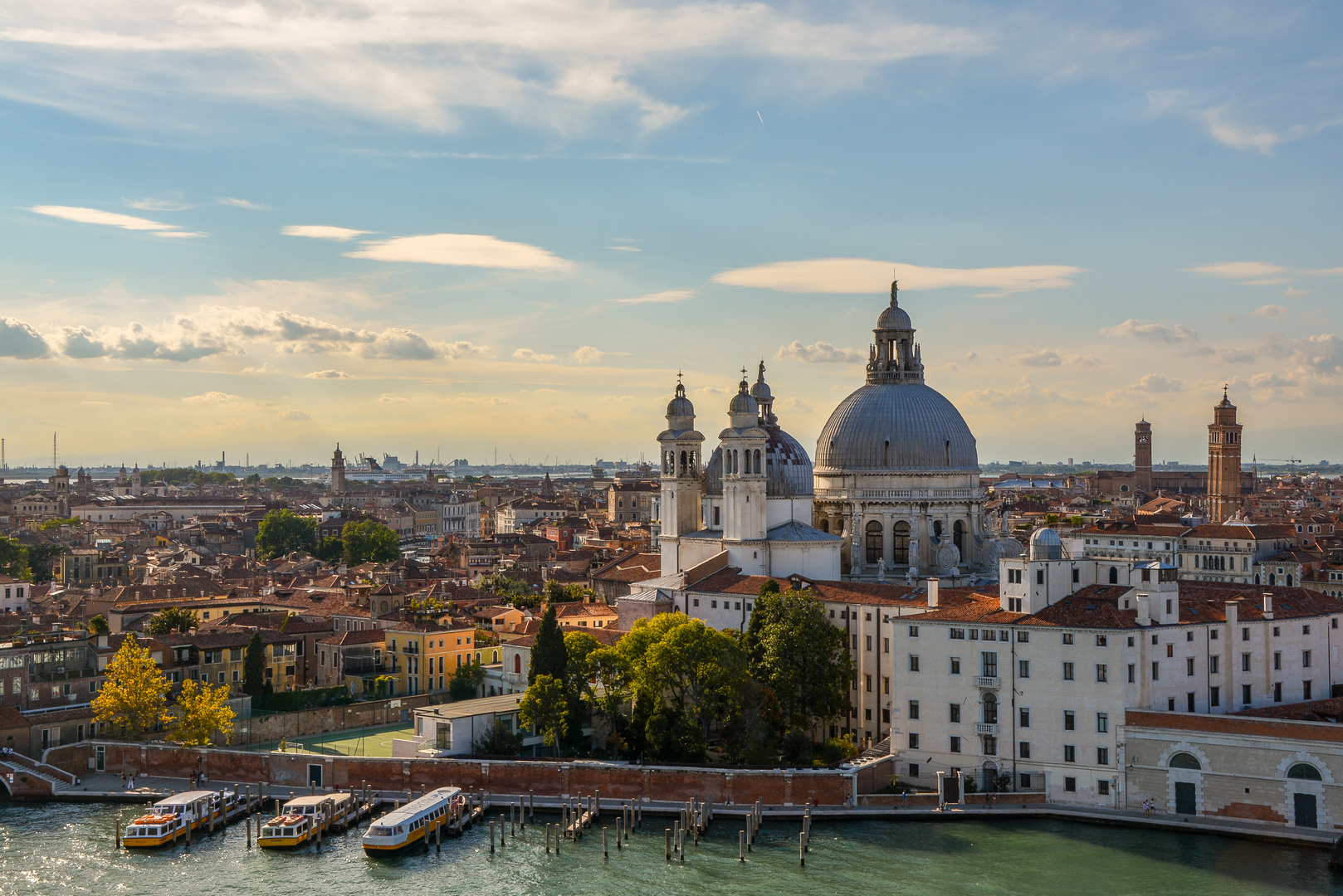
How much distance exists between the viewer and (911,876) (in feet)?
84.3

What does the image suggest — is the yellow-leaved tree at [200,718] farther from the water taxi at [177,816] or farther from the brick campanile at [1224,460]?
the brick campanile at [1224,460]

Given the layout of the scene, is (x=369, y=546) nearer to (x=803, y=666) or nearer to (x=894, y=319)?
(x=894, y=319)

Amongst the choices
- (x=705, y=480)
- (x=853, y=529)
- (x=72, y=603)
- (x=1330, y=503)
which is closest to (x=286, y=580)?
(x=72, y=603)

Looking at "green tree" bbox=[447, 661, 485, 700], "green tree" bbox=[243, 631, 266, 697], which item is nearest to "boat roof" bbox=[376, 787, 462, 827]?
"green tree" bbox=[447, 661, 485, 700]

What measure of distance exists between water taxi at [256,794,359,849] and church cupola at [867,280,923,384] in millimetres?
21742

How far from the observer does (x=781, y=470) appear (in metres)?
42.3

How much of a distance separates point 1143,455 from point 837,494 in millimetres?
99746

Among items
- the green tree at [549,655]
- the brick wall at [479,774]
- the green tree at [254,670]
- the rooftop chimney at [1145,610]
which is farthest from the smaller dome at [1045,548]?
the green tree at [254,670]

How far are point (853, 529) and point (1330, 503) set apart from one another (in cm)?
7961

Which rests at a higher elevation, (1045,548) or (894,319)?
(894,319)

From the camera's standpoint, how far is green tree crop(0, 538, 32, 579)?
7031 cm

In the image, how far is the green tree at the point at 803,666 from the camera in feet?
107

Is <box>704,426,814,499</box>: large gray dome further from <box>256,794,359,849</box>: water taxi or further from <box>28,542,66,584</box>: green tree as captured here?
<box>28,542,66,584</box>: green tree

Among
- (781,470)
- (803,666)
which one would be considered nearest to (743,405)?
(781,470)
